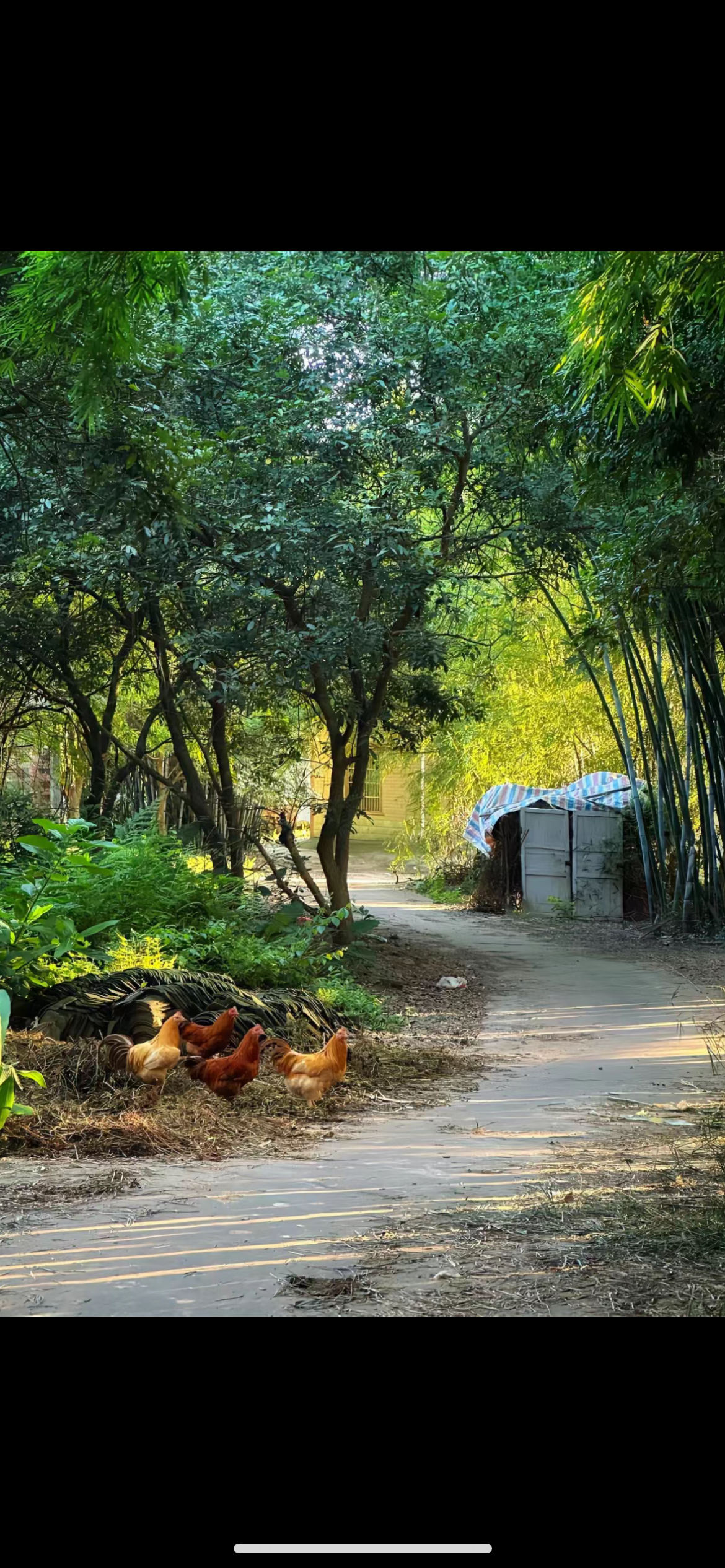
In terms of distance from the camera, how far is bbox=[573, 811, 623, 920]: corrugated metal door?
10648mm

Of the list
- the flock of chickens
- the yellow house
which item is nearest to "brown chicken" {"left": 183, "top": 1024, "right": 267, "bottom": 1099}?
the flock of chickens

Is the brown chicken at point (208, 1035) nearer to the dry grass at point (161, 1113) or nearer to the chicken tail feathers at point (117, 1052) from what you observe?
the dry grass at point (161, 1113)

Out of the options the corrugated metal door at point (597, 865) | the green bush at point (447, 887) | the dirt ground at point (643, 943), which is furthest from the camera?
the green bush at point (447, 887)

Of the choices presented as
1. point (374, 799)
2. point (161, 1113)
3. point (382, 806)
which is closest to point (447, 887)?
point (374, 799)

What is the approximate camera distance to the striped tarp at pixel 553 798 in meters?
10.9

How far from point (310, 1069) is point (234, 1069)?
0.83 ft

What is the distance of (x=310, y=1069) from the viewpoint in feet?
12.0

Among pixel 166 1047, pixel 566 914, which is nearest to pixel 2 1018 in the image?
pixel 166 1047

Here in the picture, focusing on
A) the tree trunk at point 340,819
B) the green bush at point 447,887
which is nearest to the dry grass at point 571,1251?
the tree trunk at point 340,819

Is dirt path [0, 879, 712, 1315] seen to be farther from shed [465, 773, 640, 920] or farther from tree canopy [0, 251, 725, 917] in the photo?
shed [465, 773, 640, 920]

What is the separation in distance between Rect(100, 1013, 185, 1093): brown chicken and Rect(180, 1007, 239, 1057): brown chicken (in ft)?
0.95

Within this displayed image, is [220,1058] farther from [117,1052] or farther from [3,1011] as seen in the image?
[3,1011]

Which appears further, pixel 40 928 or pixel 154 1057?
pixel 40 928

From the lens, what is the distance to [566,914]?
10414 millimetres
